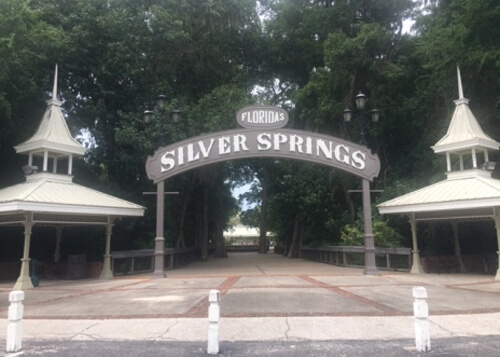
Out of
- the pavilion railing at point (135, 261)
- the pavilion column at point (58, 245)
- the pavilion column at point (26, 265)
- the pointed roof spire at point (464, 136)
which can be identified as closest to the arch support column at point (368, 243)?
the pointed roof spire at point (464, 136)

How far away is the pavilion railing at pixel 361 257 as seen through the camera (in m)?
18.5

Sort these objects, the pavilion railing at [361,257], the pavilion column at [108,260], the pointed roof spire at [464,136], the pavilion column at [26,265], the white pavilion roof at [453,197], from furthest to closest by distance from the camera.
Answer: the pavilion railing at [361,257]
the pointed roof spire at [464,136]
the pavilion column at [108,260]
the white pavilion roof at [453,197]
the pavilion column at [26,265]

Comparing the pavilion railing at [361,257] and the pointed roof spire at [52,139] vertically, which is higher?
the pointed roof spire at [52,139]

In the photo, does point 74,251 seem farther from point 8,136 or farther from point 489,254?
point 489,254

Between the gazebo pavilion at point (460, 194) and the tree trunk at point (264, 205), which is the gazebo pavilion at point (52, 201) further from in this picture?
the tree trunk at point (264, 205)

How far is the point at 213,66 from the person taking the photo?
27.8m

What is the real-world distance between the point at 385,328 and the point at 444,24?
19277mm

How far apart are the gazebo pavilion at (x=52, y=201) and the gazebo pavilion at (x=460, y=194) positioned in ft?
36.4

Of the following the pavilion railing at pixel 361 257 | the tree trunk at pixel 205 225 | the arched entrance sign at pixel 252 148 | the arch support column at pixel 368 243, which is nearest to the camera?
the arch support column at pixel 368 243

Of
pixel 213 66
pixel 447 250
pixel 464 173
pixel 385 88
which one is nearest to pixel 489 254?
pixel 447 250

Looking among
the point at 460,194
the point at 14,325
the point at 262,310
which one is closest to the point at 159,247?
the point at 262,310

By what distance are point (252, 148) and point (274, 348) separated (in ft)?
36.7

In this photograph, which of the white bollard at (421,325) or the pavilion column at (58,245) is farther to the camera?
the pavilion column at (58,245)

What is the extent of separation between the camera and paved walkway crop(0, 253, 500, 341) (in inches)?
290
